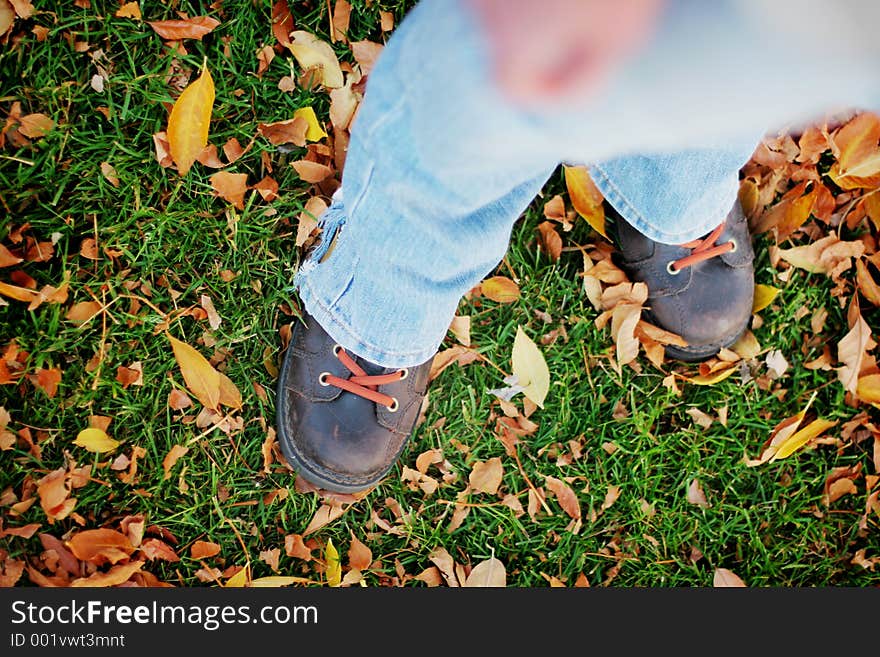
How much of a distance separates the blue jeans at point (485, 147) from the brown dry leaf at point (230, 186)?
0.30 metres

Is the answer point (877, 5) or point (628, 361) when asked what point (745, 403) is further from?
point (877, 5)

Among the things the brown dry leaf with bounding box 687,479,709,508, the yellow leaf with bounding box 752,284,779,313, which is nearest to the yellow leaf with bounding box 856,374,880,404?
the yellow leaf with bounding box 752,284,779,313

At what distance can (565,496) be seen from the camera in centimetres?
160

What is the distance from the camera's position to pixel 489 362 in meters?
1.61

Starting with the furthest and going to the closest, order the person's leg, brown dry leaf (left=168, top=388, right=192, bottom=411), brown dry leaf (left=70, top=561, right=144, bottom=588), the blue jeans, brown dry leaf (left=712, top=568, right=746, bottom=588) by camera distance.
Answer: brown dry leaf (left=712, top=568, right=746, bottom=588) < brown dry leaf (left=168, top=388, right=192, bottom=411) < brown dry leaf (left=70, top=561, right=144, bottom=588) < the person's leg < the blue jeans

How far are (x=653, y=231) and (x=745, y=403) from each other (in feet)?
1.68

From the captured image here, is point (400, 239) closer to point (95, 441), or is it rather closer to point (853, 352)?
point (95, 441)

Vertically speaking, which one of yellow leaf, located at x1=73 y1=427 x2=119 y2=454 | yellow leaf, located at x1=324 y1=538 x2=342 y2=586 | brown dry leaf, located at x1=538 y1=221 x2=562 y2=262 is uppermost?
brown dry leaf, located at x1=538 y1=221 x2=562 y2=262

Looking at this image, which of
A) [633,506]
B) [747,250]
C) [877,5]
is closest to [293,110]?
[747,250]

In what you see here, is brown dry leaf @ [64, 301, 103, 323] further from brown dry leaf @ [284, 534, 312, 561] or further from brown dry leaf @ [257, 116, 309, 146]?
brown dry leaf @ [284, 534, 312, 561]

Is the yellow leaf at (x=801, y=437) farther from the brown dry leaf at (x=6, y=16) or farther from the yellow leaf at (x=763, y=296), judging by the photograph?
the brown dry leaf at (x=6, y=16)

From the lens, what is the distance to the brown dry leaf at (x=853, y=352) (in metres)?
1.66

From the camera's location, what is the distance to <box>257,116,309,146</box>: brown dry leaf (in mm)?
1544

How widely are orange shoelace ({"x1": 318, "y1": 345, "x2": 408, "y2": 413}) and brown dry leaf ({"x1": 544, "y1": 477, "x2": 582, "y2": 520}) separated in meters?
0.42
